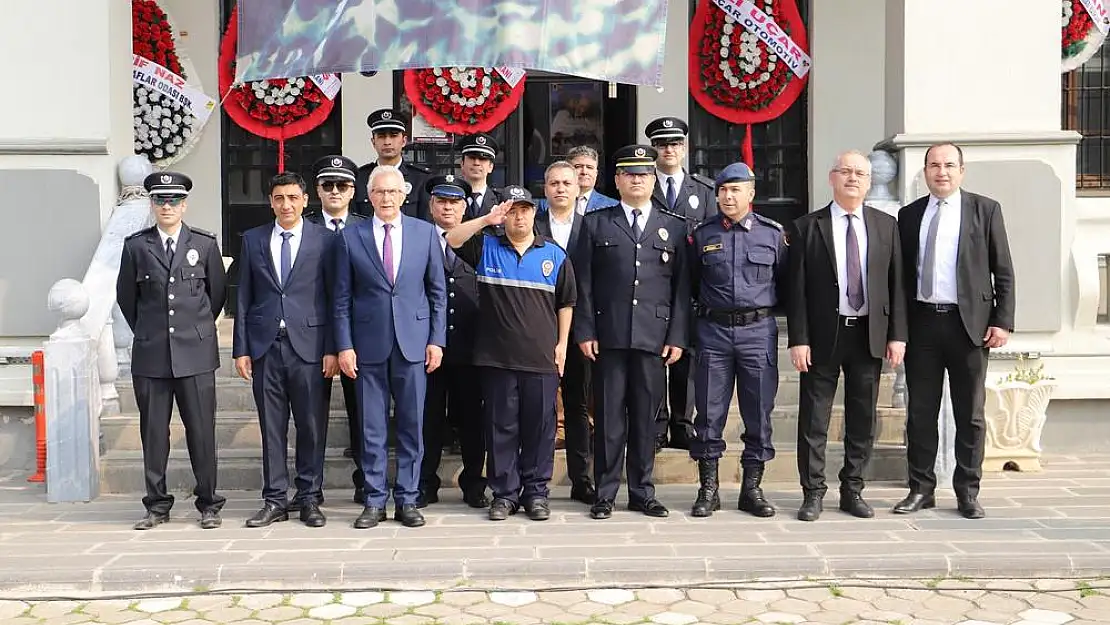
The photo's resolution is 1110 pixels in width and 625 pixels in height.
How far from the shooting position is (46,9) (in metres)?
8.31

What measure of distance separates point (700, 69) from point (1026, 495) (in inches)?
192

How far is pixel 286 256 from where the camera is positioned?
6.59 m

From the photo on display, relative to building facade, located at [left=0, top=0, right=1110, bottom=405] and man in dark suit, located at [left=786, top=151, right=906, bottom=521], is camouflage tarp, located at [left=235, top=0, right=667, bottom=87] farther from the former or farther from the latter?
building facade, located at [left=0, top=0, right=1110, bottom=405]

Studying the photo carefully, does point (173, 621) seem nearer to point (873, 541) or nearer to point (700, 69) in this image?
point (873, 541)

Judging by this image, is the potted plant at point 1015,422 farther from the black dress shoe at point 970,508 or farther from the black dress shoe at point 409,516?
the black dress shoe at point 409,516

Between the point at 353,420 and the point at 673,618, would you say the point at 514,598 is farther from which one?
the point at 353,420

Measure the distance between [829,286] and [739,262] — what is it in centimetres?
50

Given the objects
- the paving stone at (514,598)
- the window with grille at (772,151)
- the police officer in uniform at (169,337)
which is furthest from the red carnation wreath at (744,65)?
the paving stone at (514,598)

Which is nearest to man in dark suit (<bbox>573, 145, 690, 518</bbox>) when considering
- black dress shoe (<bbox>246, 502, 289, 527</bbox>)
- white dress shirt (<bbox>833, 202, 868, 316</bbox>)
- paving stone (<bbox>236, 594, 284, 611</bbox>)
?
white dress shirt (<bbox>833, 202, 868, 316</bbox>)

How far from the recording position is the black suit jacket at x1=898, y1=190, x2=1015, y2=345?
662 centimetres

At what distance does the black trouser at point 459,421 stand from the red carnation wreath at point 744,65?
177 inches

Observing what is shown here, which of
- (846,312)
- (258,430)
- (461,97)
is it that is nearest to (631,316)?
(846,312)

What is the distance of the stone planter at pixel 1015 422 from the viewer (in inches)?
312

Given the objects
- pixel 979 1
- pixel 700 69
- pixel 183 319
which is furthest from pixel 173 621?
pixel 700 69
